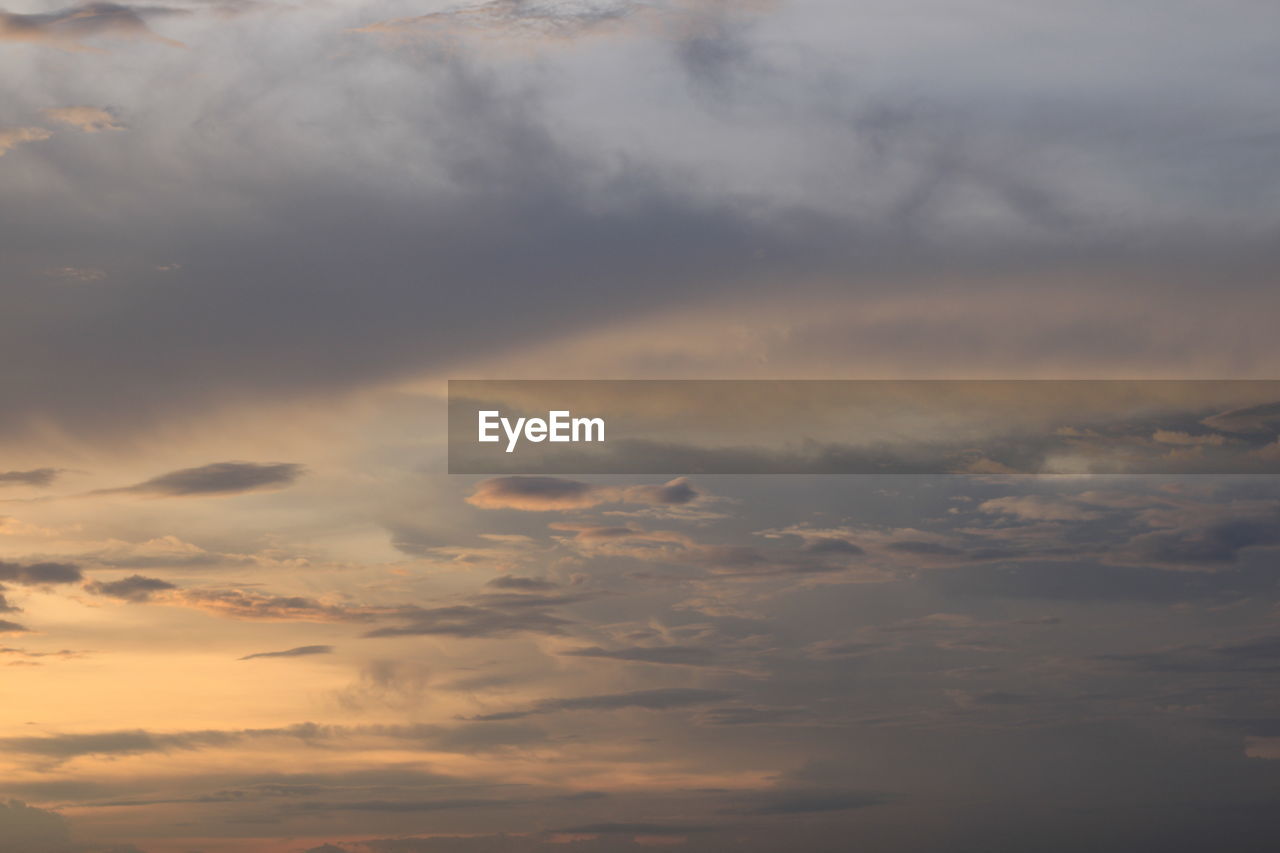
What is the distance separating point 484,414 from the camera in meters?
Result: 94.4

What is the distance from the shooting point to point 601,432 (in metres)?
93.3

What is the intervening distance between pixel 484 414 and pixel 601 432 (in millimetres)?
8553
